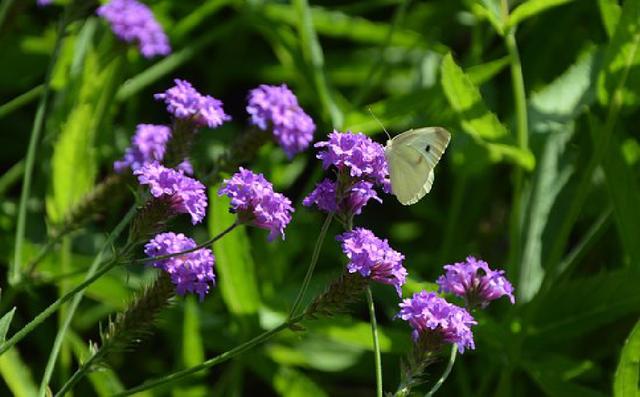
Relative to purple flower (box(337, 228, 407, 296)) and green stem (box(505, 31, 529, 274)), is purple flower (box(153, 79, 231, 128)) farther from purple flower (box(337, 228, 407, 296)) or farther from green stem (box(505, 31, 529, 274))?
green stem (box(505, 31, 529, 274))

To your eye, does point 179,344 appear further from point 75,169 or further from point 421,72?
point 421,72

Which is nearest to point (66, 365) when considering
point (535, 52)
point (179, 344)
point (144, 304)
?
point (179, 344)

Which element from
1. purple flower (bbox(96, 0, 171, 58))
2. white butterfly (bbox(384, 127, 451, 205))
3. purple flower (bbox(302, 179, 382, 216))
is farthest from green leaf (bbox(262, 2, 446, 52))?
purple flower (bbox(302, 179, 382, 216))

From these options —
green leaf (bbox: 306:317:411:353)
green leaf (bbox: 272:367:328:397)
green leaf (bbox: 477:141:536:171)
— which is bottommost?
green leaf (bbox: 272:367:328:397)

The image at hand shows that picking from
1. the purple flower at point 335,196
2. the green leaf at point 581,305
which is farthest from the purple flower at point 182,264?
the green leaf at point 581,305

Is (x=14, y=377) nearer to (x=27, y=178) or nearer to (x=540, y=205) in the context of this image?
(x=27, y=178)

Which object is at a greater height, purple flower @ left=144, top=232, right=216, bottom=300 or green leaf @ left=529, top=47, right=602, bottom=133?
green leaf @ left=529, top=47, right=602, bottom=133
